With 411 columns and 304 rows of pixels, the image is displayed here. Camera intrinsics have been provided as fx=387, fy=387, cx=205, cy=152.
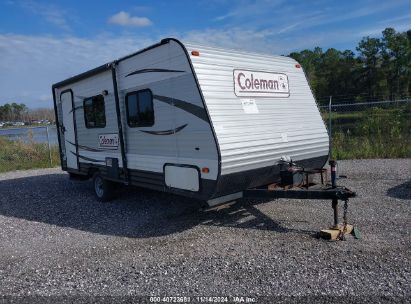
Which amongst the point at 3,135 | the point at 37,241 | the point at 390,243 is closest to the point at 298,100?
the point at 390,243

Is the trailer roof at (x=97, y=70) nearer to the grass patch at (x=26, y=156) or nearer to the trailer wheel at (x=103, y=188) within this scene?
the trailer wheel at (x=103, y=188)

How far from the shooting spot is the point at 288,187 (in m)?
5.80

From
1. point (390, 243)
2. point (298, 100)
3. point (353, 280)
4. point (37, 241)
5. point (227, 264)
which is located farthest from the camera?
point (298, 100)

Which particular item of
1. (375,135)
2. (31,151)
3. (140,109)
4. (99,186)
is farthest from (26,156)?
(375,135)

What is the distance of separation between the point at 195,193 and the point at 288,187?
1406 millimetres

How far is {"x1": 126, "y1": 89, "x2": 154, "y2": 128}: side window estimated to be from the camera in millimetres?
6391

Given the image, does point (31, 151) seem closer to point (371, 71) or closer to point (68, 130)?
point (68, 130)

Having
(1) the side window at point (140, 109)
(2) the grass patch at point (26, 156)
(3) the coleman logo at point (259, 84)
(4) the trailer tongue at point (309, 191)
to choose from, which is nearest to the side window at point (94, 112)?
(1) the side window at point (140, 109)

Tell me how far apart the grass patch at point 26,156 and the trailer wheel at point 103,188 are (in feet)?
26.2

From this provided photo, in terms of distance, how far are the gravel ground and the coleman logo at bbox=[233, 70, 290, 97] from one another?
2.01 meters

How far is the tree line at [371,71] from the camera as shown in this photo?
50.4m

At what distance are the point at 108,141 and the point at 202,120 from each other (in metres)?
2.95

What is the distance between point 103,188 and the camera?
27.0ft

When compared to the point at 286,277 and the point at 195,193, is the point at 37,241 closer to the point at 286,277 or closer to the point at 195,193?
the point at 195,193
